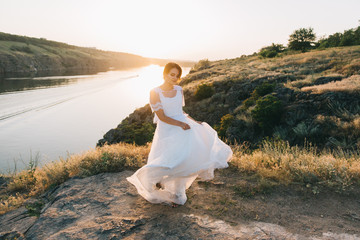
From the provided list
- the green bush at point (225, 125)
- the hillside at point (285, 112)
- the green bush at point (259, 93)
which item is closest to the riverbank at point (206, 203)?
the hillside at point (285, 112)

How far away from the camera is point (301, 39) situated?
4100cm

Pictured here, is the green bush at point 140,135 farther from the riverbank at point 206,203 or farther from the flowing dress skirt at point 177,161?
the flowing dress skirt at point 177,161

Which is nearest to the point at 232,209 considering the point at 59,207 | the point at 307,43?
the point at 59,207

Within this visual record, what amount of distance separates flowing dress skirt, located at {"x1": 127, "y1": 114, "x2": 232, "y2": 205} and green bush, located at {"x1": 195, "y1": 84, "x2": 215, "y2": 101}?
13756 millimetres

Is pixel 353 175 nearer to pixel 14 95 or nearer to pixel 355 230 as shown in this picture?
pixel 355 230

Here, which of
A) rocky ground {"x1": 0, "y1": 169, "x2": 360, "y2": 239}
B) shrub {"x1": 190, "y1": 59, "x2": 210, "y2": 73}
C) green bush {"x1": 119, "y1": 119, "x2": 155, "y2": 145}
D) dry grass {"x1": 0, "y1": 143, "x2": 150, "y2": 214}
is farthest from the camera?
shrub {"x1": 190, "y1": 59, "x2": 210, "y2": 73}

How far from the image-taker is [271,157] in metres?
5.59

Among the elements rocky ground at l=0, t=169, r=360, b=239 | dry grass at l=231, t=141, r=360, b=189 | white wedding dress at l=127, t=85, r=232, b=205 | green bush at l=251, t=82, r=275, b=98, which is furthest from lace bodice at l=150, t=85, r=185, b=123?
green bush at l=251, t=82, r=275, b=98

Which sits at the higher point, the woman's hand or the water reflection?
the woman's hand

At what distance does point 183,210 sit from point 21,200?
351cm

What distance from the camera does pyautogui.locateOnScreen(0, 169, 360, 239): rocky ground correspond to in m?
3.14

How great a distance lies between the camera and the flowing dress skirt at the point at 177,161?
3.31 m

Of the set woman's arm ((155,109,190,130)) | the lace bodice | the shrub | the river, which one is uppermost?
the shrub

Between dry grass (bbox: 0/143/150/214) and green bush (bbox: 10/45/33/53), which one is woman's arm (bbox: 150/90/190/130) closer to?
dry grass (bbox: 0/143/150/214)
